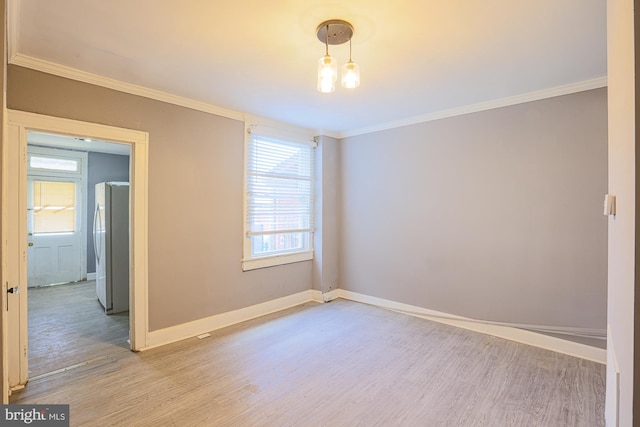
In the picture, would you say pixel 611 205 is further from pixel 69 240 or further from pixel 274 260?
pixel 69 240

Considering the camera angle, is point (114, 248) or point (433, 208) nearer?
point (433, 208)

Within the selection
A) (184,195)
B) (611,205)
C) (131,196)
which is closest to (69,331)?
(131,196)

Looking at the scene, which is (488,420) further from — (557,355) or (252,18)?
(252,18)

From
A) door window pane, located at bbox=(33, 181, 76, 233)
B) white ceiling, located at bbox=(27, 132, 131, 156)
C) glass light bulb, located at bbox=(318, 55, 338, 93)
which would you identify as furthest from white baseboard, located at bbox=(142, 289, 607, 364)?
door window pane, located at bbox=(33, 181, 76, 233)

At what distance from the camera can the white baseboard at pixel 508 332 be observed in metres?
2.90

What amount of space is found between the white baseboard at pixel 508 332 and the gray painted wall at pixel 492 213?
0.35ft

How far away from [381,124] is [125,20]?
10.3 ft

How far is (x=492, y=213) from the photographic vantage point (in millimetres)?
3449

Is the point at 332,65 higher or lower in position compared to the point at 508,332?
higher

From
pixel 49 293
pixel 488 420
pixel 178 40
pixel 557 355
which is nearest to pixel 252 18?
pixel 178 40

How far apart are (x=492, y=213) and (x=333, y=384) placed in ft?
7.98

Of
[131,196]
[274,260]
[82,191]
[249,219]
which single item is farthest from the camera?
[82,191]

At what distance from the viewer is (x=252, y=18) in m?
1.93

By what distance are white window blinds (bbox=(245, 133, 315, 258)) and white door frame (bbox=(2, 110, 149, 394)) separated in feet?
4.02
